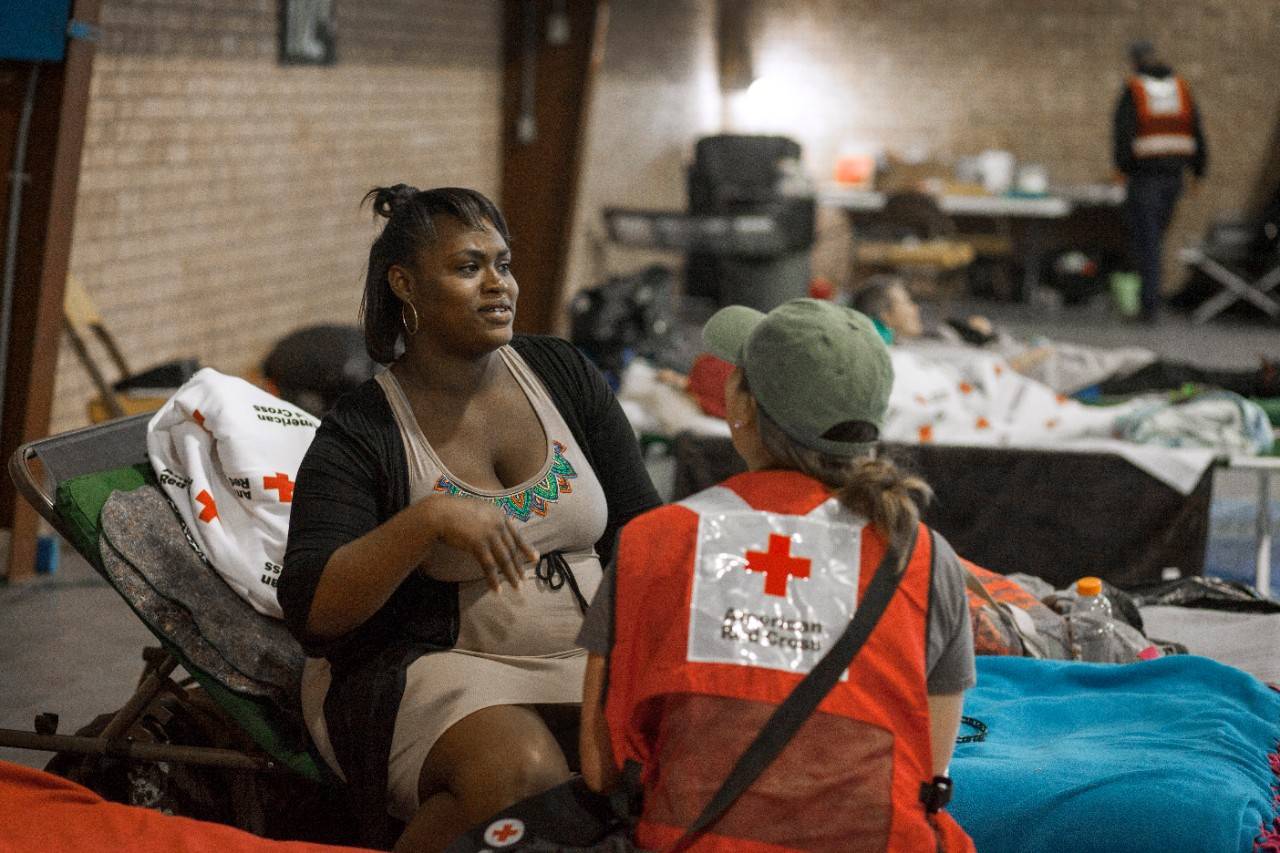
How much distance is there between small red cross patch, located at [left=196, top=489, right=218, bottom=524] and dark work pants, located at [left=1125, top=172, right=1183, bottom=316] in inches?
326

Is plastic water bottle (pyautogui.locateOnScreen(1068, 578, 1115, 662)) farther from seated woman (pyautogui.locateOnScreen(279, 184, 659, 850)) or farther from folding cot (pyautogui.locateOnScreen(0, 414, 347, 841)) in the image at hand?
folding cot (pyautogui.locateOnScreen(0, 414, 347, 841))

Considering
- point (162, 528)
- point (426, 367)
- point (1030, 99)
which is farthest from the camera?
point (1030, 99)

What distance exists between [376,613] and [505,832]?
18.3 inches

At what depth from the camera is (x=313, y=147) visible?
6527mm

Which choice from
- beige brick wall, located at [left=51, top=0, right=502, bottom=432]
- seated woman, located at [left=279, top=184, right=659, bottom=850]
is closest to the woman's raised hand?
seated woman, located at [left=279, top=184, right=659, bottom=850]

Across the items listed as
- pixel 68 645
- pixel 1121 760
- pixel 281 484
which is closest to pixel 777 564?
pixel 1121 760

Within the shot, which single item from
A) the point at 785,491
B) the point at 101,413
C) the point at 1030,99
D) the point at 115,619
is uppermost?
the point at 1030,99

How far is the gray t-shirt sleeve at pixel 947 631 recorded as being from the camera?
1.59 meters

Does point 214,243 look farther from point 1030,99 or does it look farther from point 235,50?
point 1030,99

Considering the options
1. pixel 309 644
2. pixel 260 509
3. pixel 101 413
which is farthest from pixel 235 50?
pixel 309 644

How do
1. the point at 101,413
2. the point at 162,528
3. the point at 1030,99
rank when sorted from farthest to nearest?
the point at 1030,99, the point at 101,413, the point at 162,528

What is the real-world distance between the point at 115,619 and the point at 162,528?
1.84 meters

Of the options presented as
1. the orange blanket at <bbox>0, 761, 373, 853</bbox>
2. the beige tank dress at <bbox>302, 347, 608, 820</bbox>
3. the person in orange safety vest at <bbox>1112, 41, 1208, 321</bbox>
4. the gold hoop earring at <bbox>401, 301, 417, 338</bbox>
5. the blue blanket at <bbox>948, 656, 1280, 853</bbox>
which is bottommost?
the orange blanket at <bbox>0, 761, 373, 853</bbox>

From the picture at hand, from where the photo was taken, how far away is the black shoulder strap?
1.55 meters
